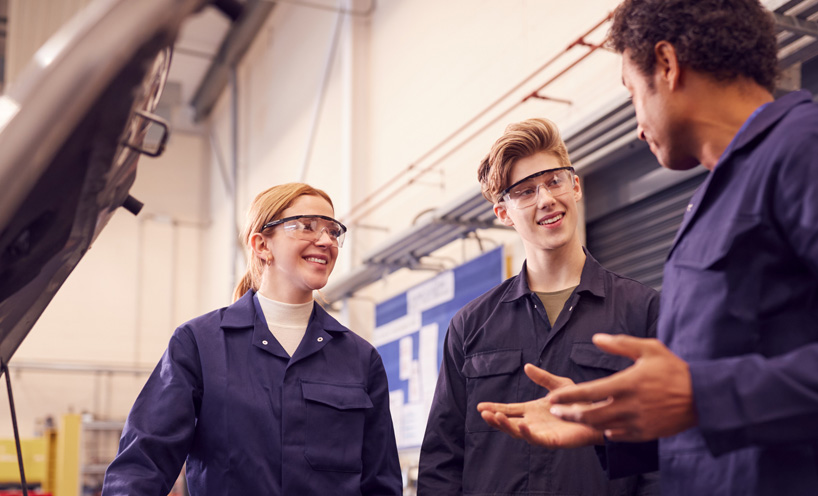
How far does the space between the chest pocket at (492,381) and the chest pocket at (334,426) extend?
0.31 m

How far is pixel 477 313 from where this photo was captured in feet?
7.32

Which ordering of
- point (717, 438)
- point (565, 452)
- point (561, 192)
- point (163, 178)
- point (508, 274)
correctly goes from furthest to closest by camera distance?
point (163, 178)
point (508, 274)
point (561, 192)
point (565, 452)
point (717, 438)

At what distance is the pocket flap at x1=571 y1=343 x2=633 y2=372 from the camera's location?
1954 mm

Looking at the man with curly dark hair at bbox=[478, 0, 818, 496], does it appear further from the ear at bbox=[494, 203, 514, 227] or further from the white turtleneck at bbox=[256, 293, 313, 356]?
the white turtleneck at bbox=[256, 293, 313, 356]

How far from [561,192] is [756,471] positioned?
1149 millimetres

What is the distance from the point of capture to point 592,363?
6.45ft

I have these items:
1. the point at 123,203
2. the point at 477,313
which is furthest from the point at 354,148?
the point at 123,203

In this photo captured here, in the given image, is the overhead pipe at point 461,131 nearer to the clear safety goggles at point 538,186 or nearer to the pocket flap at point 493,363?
the clear safety goggles at point 538,186

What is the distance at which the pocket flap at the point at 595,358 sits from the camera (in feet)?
6.41

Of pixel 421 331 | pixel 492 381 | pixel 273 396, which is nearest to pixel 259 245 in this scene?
pixel 273 396

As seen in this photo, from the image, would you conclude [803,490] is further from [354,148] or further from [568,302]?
[354,148]

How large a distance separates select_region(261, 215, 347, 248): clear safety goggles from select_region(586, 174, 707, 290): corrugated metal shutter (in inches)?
71.8

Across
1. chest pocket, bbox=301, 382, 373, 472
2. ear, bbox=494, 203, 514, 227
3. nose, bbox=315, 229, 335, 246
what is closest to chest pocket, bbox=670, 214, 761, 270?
ear, bbox=494, 203, 514, 227

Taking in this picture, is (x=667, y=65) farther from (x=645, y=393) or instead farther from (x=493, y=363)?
(x=493, y=363)
